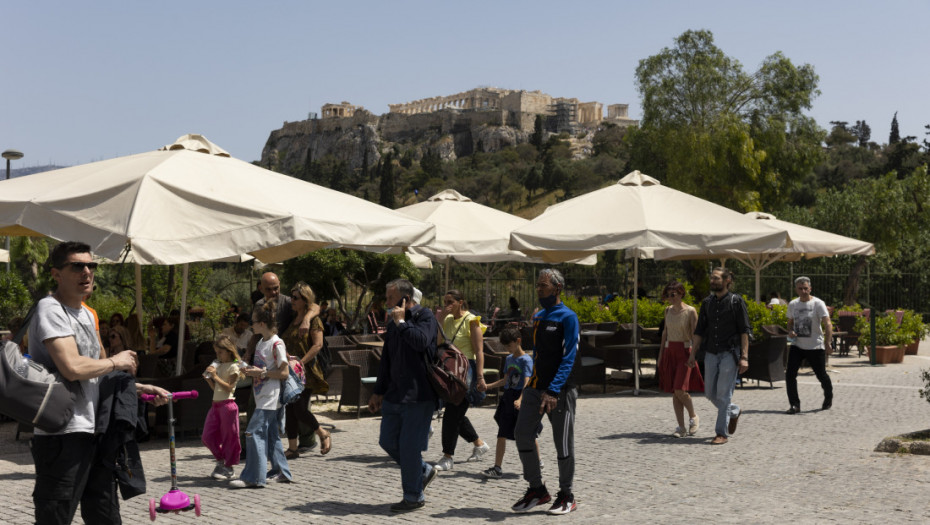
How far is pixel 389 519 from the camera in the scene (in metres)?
5.96

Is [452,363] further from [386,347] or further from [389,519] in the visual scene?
[389,519]

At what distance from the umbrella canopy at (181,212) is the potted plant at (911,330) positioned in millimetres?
12720

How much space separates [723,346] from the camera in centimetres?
888

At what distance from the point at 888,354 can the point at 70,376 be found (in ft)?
55.0

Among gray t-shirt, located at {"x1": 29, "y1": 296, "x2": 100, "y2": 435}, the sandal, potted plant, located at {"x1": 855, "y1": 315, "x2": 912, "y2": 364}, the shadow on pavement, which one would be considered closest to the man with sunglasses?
gray t-shirt, located at {"x1": 29, "y1": 296, "x2": 100, "y2": 435}

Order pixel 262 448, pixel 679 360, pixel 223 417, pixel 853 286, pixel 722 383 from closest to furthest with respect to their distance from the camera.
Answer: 1. pixel 262 448
2. pixel 223 417
3. pixel 722 383
4. pixel 679 360
5. pixel 853 286

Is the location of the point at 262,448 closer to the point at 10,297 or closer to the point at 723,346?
the point at 723,346

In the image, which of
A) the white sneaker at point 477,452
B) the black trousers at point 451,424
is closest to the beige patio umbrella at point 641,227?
the white sneaker at point 477,452

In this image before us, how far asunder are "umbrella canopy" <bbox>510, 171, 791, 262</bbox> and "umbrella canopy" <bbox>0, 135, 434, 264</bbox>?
315 cm

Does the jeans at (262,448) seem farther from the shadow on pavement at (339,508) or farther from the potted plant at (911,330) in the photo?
the potted plant at (911,330)

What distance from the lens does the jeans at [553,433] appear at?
20.3ft

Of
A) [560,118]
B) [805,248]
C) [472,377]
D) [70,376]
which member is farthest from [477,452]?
[560,118]

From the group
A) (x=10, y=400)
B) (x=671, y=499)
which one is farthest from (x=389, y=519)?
(x=10, y=400)

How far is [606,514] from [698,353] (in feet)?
10.9
